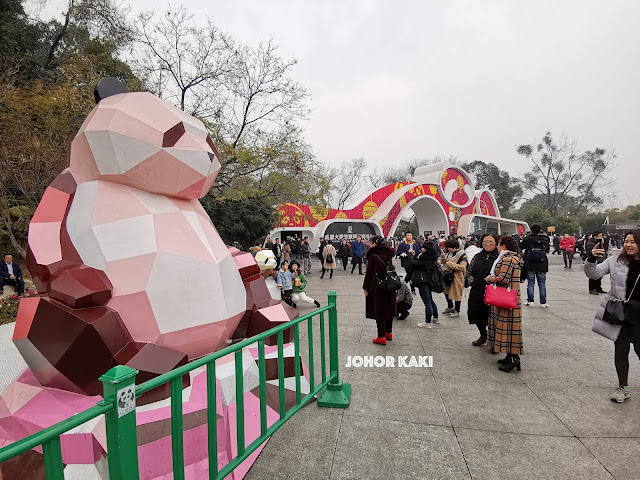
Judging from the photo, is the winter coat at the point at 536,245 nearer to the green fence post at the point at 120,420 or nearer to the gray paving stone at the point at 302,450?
the gray paving stone at the point at 302,450

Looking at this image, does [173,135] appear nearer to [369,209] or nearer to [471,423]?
[471,423]

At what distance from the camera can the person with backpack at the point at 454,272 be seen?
562cm

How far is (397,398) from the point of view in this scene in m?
3.09

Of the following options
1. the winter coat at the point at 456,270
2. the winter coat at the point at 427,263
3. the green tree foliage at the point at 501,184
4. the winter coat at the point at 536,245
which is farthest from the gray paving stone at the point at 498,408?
the green tree foliage at the point at 501,184

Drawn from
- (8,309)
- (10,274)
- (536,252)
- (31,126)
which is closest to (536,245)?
(536,252)

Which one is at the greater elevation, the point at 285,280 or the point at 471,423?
the point at 285,280

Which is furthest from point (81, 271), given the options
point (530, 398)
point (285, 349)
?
point (530, 398)

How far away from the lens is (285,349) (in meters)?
2.79

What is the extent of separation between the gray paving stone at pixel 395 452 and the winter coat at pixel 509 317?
4.84ft

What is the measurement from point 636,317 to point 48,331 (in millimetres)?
4065

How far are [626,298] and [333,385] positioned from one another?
8.12 feet

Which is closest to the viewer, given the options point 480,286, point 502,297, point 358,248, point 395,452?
point 395,452

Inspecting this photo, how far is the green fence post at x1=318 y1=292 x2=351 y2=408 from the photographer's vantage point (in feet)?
9.57

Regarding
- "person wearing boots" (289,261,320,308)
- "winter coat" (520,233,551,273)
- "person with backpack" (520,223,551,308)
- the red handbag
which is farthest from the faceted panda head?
"winter coat" (520,233,551,273)
